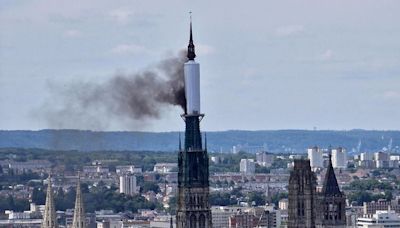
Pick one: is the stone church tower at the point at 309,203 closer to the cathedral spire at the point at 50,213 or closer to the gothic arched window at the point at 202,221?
the gothic arched window at the point at 202,221

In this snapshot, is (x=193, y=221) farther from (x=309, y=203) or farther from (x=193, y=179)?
(x=309, y=203)

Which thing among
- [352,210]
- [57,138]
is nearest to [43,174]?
[352,210]

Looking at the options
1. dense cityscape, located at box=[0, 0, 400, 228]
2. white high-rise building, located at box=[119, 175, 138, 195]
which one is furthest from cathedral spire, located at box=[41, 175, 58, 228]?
white high-rise building, located at box=[119, 175, 138, 195]

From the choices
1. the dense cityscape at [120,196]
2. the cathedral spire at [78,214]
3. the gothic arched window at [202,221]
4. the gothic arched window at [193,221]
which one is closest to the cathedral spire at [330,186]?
the gothic arched window at [202,221]

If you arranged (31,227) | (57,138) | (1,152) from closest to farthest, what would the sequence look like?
(57,138), (31,227), (1,152)

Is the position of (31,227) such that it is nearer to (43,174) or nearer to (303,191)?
(43,174)

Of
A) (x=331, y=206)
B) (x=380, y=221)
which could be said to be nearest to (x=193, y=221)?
(x=331, y=206)
